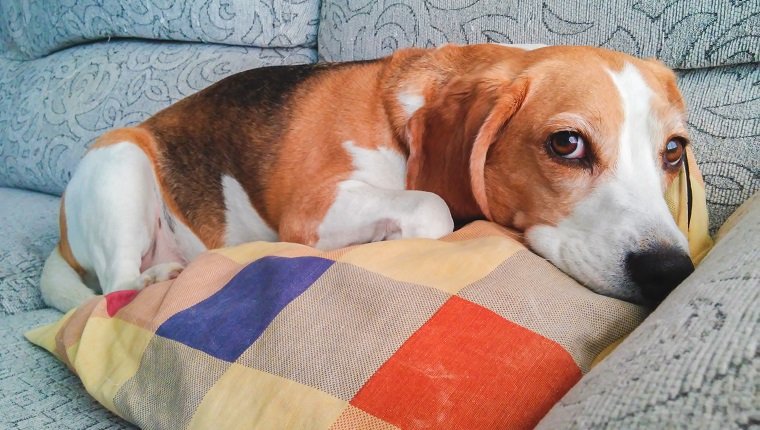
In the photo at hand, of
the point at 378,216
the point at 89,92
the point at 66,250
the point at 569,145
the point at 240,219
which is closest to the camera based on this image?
the point at 569,145

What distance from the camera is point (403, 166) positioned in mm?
1485

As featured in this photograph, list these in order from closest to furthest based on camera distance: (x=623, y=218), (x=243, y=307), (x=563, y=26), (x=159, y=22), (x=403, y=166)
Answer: (x=243, y=307) < (x=623, y=218) < (x=403, y=166) < (x=563, y=26) < (x=159, y=22)

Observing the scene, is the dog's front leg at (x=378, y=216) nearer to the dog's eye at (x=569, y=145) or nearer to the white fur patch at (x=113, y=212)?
the dog's eye at (x=569, y=145)

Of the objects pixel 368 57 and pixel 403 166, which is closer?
pixel 403 166

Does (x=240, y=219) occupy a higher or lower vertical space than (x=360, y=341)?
lower

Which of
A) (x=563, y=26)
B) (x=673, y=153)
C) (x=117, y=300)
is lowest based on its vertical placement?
(x=117, y=300)

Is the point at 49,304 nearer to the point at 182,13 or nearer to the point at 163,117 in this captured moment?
the point at 163,117

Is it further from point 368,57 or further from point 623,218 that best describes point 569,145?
point 368,57

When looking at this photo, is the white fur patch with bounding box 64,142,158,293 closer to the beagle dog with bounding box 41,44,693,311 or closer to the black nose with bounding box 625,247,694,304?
the beagle dog with bounding box 41,44,693,311

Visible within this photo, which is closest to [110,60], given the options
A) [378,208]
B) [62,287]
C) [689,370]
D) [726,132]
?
[62,287]

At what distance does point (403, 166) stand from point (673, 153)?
0.64m

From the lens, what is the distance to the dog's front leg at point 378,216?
1.28m

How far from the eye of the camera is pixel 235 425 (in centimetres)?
78

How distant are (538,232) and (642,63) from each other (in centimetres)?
54
